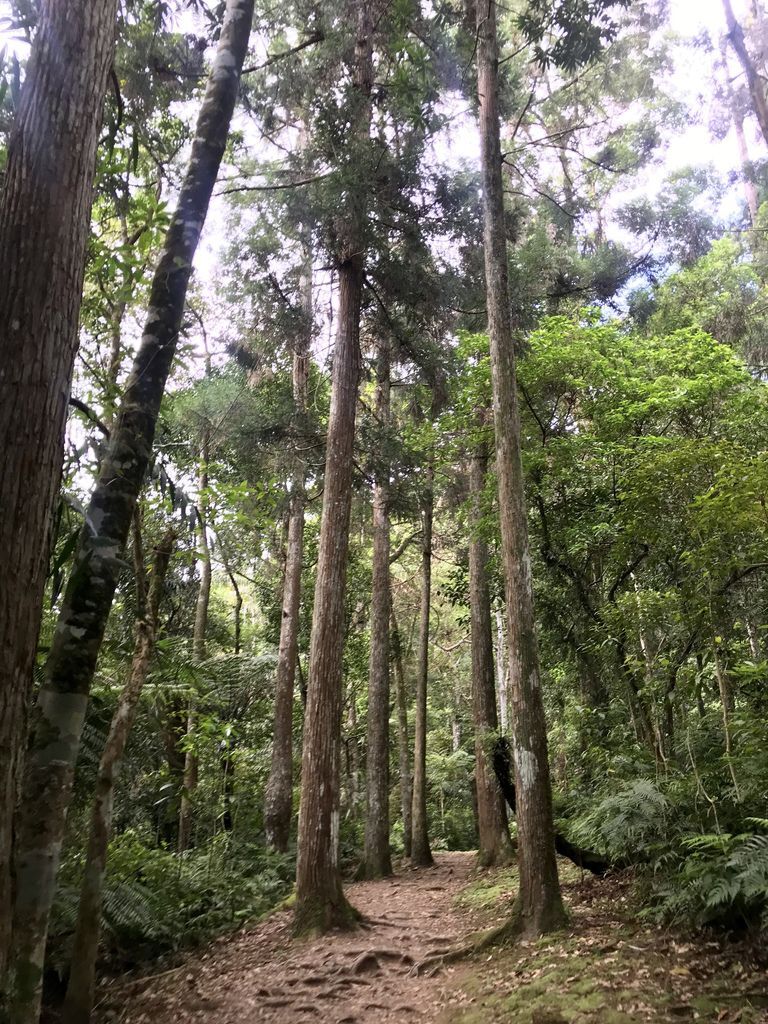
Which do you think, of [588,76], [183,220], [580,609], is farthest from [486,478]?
[588,76]

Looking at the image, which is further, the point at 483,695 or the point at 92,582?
the point at 483,695

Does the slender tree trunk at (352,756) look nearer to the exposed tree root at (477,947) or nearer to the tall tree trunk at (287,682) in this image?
the tall tree trunk at (287,682)

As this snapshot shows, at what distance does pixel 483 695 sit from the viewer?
12.4 meters

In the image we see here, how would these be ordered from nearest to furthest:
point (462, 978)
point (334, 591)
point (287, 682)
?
point (462, 978), point (334, 591), point (287, 682)

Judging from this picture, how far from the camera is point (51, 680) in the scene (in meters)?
Result: 3.01

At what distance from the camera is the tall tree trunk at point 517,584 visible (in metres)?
6.02

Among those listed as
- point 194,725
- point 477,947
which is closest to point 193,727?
point 194,725

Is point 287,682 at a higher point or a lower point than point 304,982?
higher

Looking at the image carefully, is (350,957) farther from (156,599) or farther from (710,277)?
(710,277)

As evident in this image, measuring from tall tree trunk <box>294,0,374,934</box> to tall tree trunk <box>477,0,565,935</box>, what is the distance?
73.9 inches

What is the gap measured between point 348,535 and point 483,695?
5.16 m

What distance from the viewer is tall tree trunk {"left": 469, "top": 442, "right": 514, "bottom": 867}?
38.3ft

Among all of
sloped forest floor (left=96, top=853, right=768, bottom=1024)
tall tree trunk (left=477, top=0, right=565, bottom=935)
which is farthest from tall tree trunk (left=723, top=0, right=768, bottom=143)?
sloped forest floor (left=96, top=853, right=768, bottom=1024)

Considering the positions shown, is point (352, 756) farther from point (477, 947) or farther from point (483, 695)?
point (477, 947)
